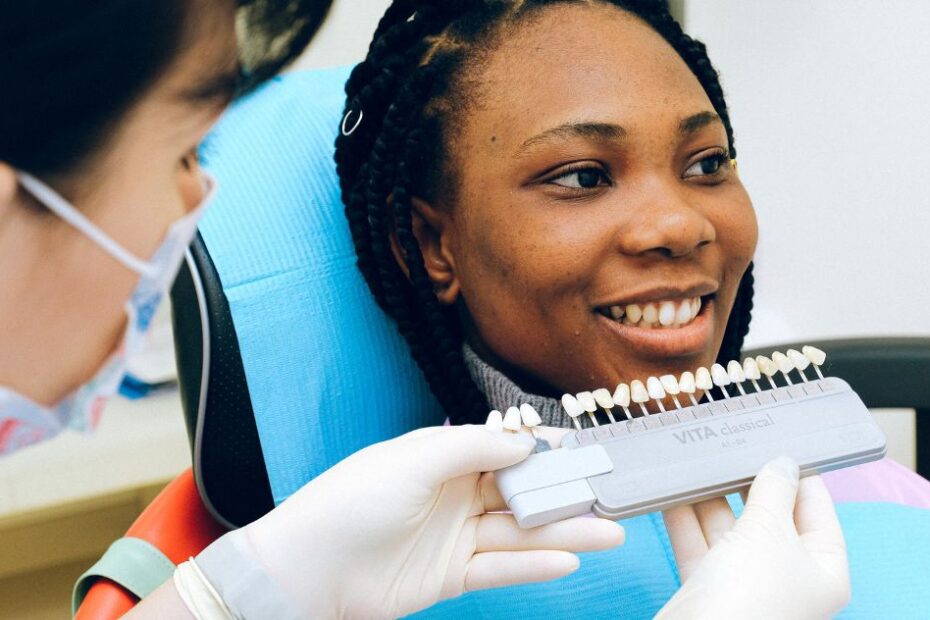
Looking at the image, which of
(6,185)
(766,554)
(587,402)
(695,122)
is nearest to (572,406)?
(587,402)

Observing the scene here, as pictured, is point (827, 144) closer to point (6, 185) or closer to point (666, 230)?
point (666, 230)

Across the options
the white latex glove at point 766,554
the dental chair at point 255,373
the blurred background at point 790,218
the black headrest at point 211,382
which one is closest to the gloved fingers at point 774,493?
the white latex glove at point 766,554

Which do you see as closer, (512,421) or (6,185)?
(6,185)

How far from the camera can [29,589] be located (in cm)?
196

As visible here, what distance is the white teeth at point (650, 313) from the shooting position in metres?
0.95

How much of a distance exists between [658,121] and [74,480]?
1271 mm

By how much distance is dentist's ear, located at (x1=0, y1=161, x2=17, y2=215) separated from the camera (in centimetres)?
46

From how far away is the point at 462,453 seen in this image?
81cm

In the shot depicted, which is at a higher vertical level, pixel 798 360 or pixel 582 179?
pixel 582 179

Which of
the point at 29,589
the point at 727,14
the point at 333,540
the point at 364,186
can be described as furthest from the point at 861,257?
the point at 29,589

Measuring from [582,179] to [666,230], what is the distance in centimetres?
12

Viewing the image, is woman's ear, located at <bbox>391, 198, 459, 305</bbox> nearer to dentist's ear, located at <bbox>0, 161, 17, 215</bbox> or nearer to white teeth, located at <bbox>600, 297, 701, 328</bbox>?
white teeth, located at <bbox>600, 297, 701, 328</bbox>

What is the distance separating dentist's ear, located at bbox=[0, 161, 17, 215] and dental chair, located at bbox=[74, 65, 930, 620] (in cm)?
56

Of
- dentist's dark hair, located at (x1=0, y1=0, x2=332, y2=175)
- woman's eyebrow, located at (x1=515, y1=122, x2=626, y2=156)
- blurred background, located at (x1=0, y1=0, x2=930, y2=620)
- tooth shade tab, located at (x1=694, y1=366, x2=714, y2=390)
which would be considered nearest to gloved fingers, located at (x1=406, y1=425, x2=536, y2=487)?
tooth shade tab, located at (x1=694, y1=366, x2=714, y2=390)
